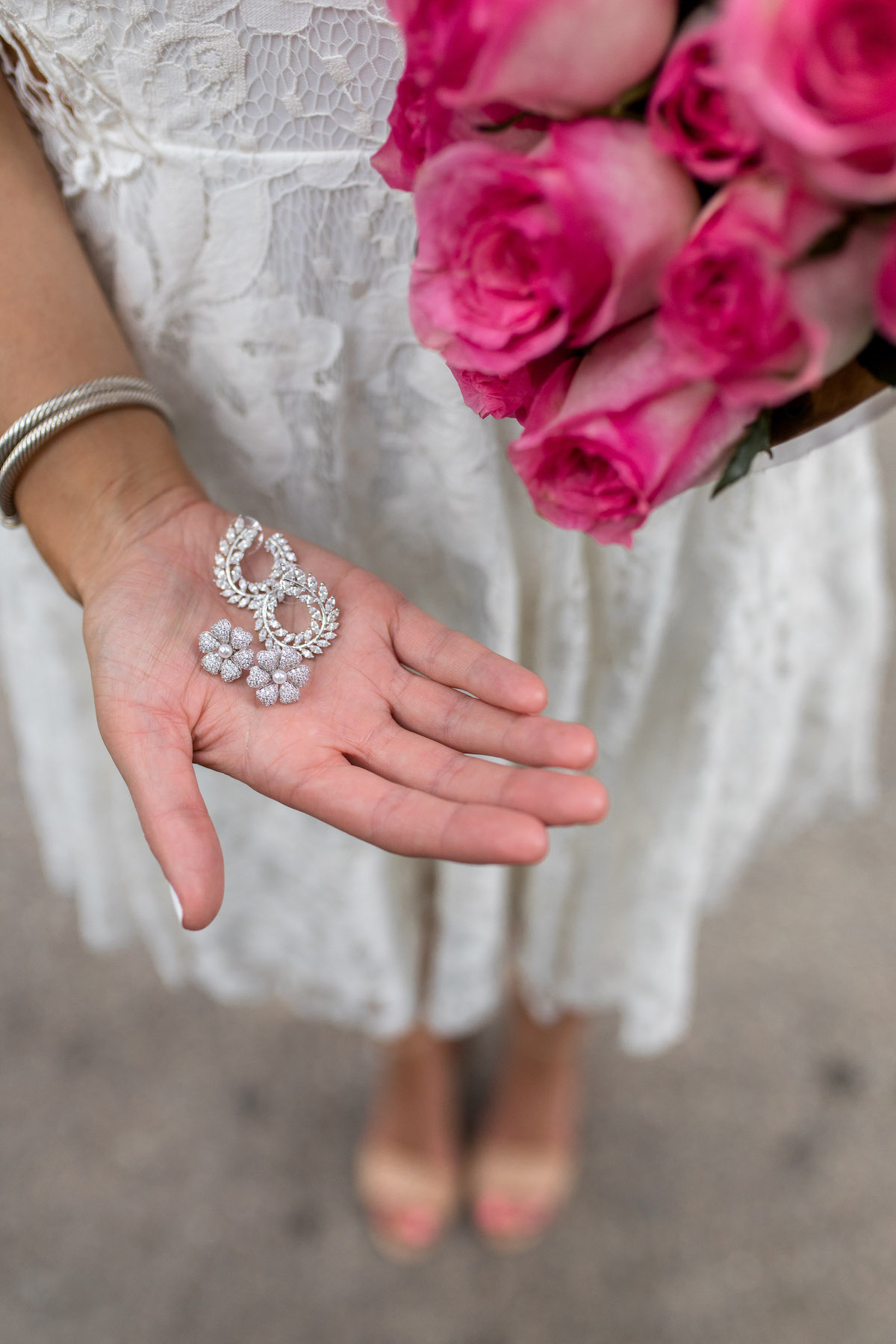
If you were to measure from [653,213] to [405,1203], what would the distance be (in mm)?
1090

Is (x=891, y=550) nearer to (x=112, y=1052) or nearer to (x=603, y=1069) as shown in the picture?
(x=603, y=1069)

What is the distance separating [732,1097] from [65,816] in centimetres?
84

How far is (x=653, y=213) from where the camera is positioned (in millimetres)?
327

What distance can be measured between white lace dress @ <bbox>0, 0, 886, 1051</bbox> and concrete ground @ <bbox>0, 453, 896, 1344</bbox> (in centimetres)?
27

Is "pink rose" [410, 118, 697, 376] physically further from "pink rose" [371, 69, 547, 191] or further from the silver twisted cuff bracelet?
the silver twisted cuff bracelet

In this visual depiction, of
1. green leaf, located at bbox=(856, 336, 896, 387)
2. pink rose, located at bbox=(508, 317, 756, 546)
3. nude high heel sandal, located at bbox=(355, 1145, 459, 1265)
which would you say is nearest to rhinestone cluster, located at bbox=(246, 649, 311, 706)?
pink rose, located at bbox=(508, 317, 756, 546)

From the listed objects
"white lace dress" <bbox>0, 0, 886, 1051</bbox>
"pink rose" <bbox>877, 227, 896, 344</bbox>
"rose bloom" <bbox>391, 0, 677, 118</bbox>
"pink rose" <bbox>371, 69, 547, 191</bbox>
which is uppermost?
"rose bloom" <bbox>391, 0, 677, 118</bbox>

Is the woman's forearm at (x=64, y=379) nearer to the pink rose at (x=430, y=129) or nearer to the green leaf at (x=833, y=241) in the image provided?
the pink rose at (x=430, y=129)

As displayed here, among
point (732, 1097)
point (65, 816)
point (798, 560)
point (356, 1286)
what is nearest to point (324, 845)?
point (65, 816)

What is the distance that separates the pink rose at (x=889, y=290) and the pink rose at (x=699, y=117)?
0.17 ft

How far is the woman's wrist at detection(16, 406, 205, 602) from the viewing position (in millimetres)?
592

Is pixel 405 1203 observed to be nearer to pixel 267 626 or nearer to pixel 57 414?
pixel 267 626

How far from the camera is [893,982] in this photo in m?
1.28

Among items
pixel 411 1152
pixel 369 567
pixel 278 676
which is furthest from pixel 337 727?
pixel 411 1152
